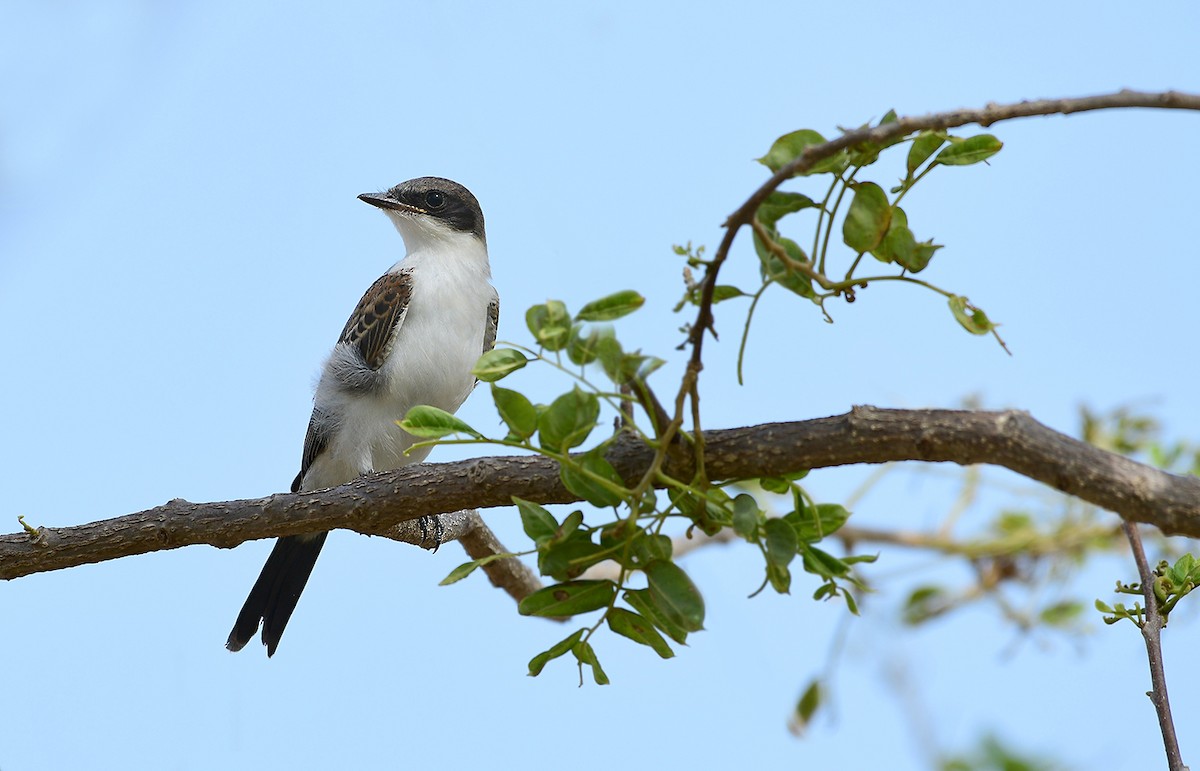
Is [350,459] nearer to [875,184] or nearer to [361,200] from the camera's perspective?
[361,200]

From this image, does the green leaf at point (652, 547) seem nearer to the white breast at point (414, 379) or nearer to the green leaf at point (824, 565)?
the green leaf at point (824, 565)

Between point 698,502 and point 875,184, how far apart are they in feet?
2.19

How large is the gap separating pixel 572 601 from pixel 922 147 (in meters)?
1.07

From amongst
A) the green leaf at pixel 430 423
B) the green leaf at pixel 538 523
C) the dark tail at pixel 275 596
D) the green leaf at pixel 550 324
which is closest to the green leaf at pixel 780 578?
the green leaf at pixel 538 523

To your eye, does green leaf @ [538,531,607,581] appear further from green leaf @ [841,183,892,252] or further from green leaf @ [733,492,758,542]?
green leaf @ [841,183,892,252]

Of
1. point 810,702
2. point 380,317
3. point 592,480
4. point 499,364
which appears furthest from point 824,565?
point 380,317

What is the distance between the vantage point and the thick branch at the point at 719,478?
7.23 ft

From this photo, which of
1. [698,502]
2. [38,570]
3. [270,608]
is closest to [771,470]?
[698,502]

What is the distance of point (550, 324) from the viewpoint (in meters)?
2.19

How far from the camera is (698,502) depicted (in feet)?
7.65

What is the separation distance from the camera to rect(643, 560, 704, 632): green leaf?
2.27 metres

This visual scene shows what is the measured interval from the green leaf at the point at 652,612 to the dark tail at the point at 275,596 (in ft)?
11.4

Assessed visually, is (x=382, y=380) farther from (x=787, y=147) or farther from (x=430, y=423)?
(x=787, y=147)

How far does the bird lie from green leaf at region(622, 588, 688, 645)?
315 cm
